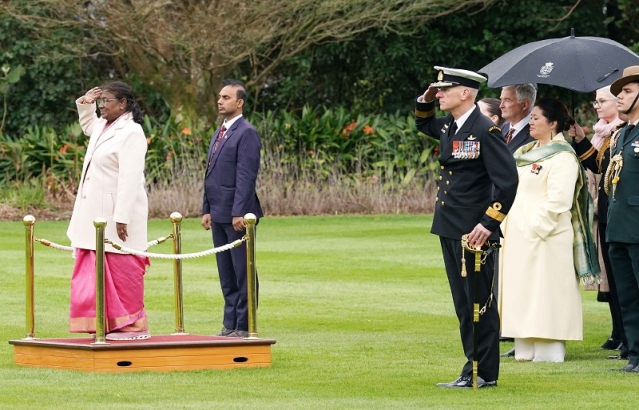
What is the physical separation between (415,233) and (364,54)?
39.4 feet

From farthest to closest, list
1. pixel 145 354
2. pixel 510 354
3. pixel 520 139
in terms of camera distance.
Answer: pixel 520 139, pixel 510 354, pixel 145 354

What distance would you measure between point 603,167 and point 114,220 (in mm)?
3628

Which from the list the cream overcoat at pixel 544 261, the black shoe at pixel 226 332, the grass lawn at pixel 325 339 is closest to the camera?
the grass lawn at pixel 325 339

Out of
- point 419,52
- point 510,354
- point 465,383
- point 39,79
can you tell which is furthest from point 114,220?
point 39,79

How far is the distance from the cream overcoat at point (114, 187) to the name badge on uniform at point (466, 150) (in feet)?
7.99

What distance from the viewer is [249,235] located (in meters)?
9.77

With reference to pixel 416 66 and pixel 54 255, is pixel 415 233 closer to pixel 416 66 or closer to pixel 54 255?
pixel 54 255

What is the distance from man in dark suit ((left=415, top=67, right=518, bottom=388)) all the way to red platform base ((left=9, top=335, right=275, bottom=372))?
159 centimetres

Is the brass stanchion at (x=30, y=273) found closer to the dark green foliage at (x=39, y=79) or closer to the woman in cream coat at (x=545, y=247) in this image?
the woman in cream coat at (x=545, y=247)

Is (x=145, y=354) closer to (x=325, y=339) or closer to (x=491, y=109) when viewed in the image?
(x=325, y=339)

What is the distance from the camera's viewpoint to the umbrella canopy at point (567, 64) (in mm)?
10328

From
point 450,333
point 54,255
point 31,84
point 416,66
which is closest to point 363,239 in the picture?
point 54,255

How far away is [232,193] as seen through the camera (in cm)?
1126

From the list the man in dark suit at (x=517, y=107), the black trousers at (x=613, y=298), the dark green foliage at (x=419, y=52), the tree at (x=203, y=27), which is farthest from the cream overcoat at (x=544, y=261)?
the dark green foliage at (x=419, y=52)
